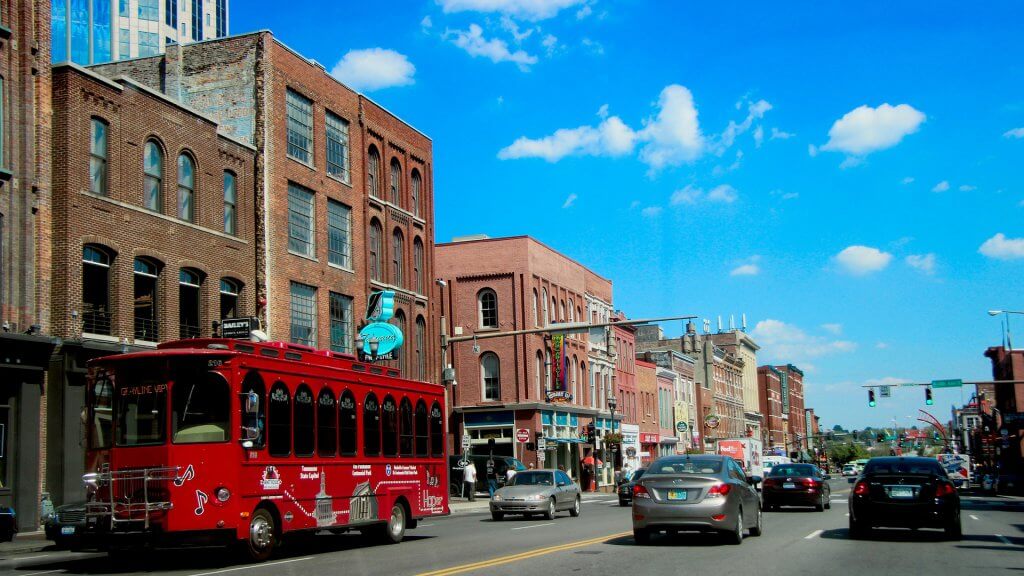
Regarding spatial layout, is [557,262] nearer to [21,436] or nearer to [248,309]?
[248,309]

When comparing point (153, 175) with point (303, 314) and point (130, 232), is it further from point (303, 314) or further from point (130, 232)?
point (303, 314)

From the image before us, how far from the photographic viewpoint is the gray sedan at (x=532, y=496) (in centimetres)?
2859

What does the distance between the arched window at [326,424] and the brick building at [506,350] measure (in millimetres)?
Result: 36705

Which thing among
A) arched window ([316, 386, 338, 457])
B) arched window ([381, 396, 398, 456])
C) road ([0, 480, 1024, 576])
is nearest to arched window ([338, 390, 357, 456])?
arched window ([316, 386, 338, 457])

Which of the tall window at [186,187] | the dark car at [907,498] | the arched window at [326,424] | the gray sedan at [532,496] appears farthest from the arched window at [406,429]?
the tall window at [186,187]

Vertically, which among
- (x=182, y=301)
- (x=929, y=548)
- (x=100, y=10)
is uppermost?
(x=100, y=10)

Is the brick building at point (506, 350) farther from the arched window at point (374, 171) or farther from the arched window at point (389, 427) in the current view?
the arched window at point (389, 427)

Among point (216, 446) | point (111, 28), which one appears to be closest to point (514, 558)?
point (216, 446)

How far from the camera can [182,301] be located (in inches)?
1256

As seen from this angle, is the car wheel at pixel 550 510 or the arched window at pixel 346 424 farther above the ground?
the arched window at pixel 346 424

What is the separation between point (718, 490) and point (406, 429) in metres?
6.91

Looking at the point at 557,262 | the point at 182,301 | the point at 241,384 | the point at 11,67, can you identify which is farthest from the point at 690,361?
the point at 241,384

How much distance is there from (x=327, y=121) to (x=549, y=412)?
24.3 metres

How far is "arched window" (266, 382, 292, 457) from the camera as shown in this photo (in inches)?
663
